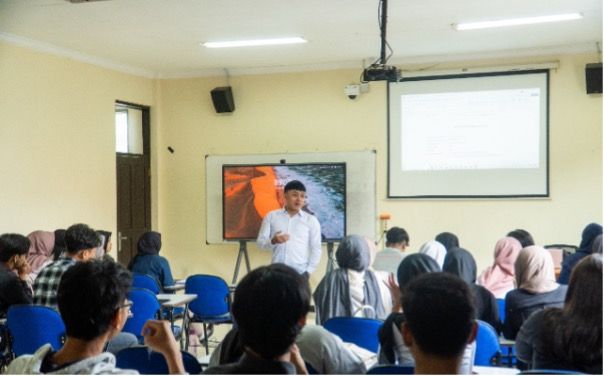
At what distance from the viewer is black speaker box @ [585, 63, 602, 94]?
25.2 feet

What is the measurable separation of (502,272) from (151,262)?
9.78ft

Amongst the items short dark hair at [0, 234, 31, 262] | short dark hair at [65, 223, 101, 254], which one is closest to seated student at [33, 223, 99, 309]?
short dark hair at [65, 223, 101, 254]

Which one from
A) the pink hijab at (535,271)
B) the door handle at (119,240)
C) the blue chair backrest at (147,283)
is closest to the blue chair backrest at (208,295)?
the blue chair backrest at (147,283)

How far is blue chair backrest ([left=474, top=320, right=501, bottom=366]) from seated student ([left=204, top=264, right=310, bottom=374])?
1.85 metres

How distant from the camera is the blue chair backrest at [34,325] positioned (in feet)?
13.7

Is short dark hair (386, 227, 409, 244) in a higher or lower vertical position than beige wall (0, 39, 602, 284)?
lower

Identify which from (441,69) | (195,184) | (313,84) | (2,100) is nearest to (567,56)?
(441,69)

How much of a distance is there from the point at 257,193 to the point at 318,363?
6309 mm

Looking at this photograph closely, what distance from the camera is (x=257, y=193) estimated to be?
904cm

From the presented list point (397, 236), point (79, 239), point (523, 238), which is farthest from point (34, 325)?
point (523, 238)

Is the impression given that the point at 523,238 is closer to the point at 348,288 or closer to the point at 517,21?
the point at 517,21

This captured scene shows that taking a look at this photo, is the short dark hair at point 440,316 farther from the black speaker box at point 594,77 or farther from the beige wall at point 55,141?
the black speaker box at point 594,77

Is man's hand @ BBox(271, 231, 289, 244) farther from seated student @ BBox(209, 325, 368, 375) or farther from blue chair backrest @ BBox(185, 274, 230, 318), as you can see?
seated student @ BBox(209, 325, 368, 375)

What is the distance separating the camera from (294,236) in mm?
6992
